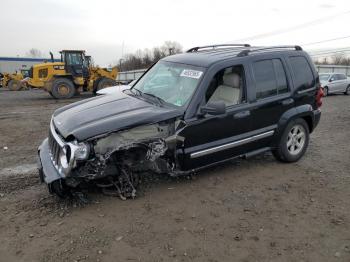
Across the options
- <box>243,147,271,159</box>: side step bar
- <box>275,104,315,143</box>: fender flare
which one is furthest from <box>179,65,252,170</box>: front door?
<box>275,104,315,143</box>: fender flare

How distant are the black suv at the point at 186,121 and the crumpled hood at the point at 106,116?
1cm

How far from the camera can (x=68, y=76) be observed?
18.9 m

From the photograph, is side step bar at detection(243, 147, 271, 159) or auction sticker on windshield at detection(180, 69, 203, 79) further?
side step bar at detection(243, 147, 271, 159)

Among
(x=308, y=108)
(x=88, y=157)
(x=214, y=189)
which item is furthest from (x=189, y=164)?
(x=308, y=108)

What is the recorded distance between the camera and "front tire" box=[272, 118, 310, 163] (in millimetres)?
5543

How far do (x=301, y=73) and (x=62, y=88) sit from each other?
590 inches

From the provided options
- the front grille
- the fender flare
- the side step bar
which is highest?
the fender flare

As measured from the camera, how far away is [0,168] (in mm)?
5594

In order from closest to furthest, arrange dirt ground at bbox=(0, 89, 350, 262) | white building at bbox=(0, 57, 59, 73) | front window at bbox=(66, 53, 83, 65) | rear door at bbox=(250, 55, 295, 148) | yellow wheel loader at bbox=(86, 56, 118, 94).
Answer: dirt ground at bbox=(0, 89, 350, 262), rear door at bbox=(250, 55, 295, 148), front window at bbox=(66, 53, 83, 65), yellow wheel loader at bbox=(86, 56, 118, 94), white building at bbox=(0, 57, 59, 73)

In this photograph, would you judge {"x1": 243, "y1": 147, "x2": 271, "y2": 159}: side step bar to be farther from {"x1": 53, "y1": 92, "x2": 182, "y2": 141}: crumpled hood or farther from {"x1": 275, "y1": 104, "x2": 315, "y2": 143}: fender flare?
{"x1": 53, "y1": 92, "x2": 182, "y2": 141}: crumpled hood

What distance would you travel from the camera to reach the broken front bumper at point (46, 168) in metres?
3.92

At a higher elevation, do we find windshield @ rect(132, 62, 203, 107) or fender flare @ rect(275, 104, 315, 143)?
windshield @ rect(132, 62, 203, 107)

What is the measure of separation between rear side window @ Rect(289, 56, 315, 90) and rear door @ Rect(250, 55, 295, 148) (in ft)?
0.77

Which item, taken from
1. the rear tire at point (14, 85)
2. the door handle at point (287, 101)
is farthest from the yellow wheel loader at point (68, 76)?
the door handle at point (287, 101)
